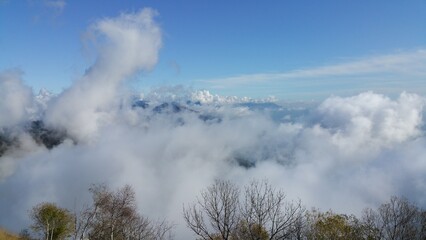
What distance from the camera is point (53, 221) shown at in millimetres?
60844

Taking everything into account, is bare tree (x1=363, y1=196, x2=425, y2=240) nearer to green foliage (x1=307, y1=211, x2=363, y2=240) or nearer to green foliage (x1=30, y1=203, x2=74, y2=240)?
green foliage (x1=307, y1=211, x2=363, y2=240)

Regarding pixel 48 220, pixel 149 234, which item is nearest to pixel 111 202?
pixel 149 234

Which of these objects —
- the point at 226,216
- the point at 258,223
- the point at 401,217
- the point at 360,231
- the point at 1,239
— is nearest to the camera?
the point at 226,216

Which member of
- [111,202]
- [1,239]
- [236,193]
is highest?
[111,202]

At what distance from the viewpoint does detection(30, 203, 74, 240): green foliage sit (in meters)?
61.2

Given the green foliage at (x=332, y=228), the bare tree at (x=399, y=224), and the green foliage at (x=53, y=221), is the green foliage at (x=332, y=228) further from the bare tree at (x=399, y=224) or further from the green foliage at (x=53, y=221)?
the green foliage at (x=53, y=221)

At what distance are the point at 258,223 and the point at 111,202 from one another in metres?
30.6

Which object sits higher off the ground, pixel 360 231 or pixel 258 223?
pixel 360 231

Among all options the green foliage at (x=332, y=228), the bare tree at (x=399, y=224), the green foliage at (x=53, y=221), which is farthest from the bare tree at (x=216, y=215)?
the green foliage at (x=53, y=221)

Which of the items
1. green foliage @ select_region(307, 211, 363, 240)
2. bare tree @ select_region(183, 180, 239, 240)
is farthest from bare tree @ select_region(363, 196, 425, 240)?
bare tree @ select_region(183, 180, 239, 240)

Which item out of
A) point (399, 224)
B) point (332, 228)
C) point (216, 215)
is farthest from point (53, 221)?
point (399, 224)

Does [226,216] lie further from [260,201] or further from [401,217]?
[401,217]

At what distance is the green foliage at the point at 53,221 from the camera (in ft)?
201

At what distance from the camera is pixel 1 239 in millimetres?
39469
